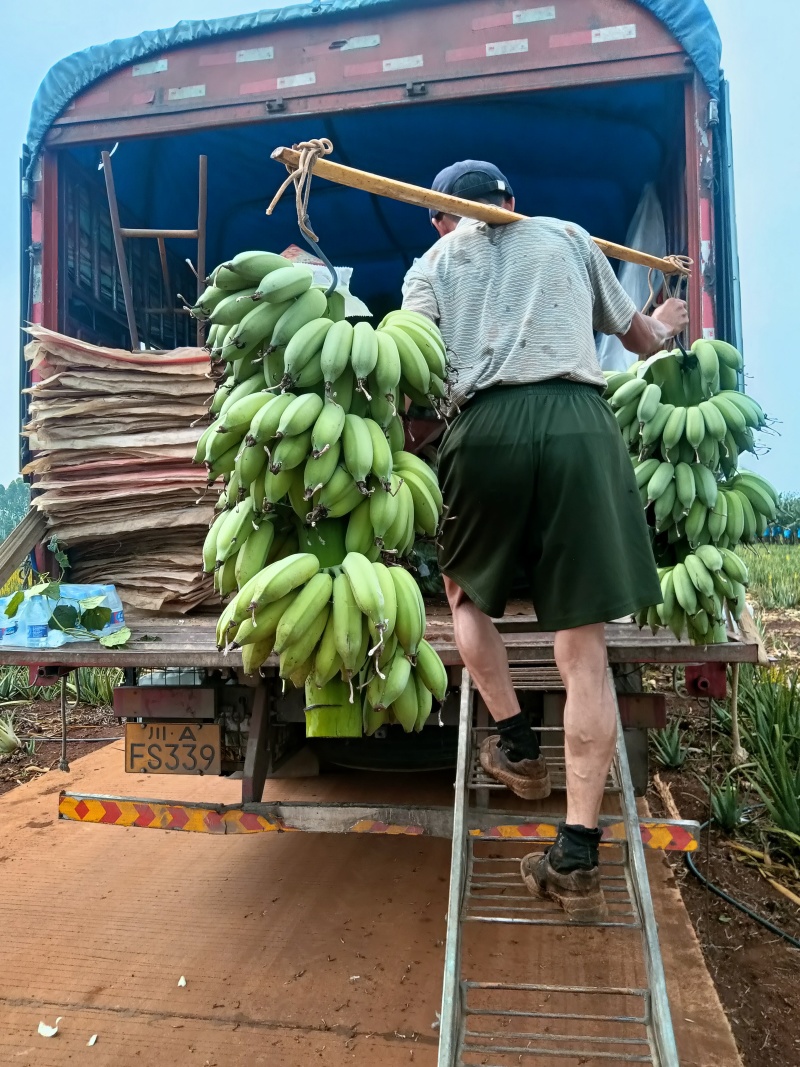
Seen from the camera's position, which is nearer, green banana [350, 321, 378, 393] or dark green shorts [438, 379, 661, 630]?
green banana [350, 321, 378, 393]

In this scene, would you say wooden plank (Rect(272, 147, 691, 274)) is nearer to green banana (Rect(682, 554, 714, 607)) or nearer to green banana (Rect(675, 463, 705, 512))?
green banana (Rect(675, 463, 705, 512))

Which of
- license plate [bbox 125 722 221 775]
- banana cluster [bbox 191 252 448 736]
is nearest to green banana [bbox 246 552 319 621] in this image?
banana cluster [bbox 191 252 448 736]

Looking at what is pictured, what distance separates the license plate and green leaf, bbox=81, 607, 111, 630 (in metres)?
0.46

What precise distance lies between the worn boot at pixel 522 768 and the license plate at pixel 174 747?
1.07m

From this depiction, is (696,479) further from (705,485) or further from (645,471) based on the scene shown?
(645,471)

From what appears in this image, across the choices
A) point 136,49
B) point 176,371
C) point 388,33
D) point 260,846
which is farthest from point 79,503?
point 388,33

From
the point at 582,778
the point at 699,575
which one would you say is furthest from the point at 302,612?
the point at 699,575

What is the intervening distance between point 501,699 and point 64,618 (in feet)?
5.71

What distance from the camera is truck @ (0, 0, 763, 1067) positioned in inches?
99.0

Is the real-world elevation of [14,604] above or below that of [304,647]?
below

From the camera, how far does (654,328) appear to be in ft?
7.80

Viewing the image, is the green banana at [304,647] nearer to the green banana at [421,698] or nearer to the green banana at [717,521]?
the green banana at [421,698]

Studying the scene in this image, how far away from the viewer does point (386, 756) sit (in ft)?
10.3

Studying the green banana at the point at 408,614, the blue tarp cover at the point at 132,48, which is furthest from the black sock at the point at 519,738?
the blue tarp cover at the point at 132,48
